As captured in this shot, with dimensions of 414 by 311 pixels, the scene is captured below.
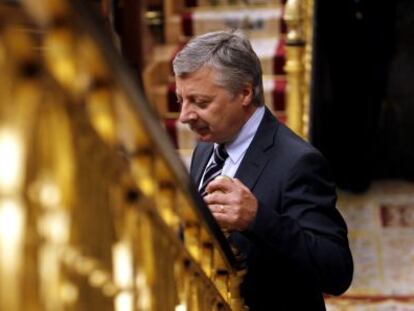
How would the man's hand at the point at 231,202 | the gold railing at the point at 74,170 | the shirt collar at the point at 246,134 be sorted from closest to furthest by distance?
the gold railing at the point at 74,170
the man's hand at the point at 231,202
the shirt collar at the point at 246,134

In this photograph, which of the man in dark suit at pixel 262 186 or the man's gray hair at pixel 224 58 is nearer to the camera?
the man in dark suit at pixel 262 186

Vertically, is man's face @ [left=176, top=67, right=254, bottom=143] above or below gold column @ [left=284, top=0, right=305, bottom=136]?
above

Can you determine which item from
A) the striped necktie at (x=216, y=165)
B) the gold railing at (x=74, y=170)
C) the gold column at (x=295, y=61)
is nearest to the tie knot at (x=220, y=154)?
the striped necktie at (x=216, y=165)

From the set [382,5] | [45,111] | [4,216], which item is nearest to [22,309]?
[4,216]

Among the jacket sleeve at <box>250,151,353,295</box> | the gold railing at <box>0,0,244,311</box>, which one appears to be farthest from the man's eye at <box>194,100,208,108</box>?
the gold railing at <box>0,0,244,311</box>

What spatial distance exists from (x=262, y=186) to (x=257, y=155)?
95 mm

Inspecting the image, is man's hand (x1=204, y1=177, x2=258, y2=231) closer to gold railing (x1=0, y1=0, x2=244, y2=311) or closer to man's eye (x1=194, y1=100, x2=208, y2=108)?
man's eye (x1=194, y1=100, x2=208, y2=108)

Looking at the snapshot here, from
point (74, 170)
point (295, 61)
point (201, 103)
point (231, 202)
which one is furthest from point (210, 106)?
point (295, 61)

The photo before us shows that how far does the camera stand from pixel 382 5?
273 inches

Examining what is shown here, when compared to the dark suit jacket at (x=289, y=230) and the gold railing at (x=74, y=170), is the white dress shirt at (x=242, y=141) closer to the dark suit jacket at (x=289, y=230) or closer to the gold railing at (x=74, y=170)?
the dark suit jacket at (x=289, y=230)

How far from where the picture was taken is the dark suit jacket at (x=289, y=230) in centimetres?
259

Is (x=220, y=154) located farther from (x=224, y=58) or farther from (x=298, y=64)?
(x=298, y=64)

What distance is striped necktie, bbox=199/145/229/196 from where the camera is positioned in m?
2.89

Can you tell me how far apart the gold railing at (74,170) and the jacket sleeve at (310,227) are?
56cm
